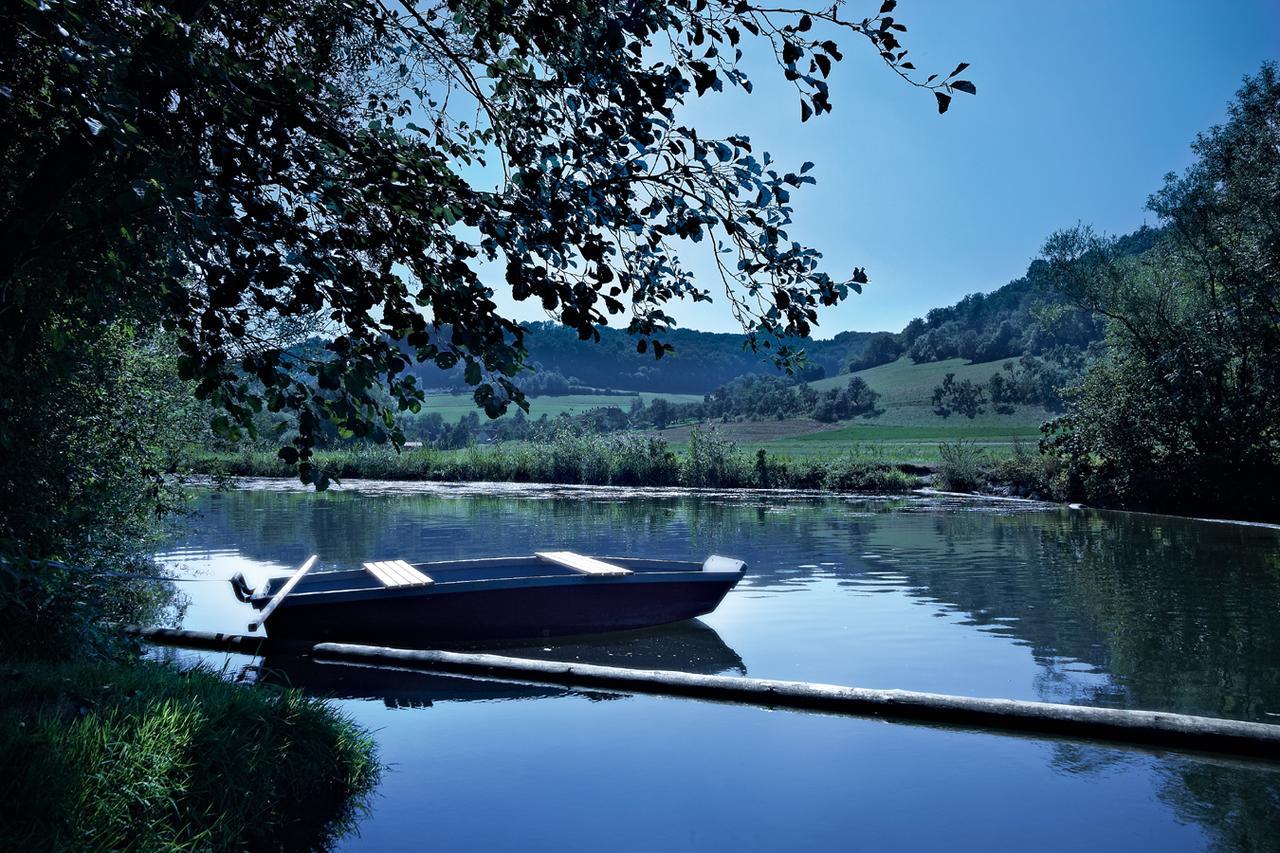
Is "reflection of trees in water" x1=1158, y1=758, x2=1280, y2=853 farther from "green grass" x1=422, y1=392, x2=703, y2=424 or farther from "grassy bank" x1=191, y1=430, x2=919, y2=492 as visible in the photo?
"green grass" x1=422, y1=392, x2=703, y2=424

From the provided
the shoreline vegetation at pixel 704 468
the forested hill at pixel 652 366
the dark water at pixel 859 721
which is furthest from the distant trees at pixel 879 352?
the dark water at pixel 859 721

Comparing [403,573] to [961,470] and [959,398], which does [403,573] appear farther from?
[959,398]

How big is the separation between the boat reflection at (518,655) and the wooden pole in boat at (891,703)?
0.21 m

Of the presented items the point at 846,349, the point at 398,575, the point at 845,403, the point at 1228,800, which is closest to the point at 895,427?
the point at 845,403

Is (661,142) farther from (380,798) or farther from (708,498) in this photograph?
(708,498)

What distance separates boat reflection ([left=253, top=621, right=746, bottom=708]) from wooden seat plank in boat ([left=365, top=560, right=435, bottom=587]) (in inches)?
40.5

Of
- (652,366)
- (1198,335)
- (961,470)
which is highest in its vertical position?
(652,366)

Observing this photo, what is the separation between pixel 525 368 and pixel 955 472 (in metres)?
37.2

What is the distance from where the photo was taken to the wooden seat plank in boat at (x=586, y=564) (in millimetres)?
11008

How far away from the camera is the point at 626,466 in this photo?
4428 centimetres

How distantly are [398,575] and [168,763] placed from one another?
21.2ft

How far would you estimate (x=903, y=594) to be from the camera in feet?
48.1

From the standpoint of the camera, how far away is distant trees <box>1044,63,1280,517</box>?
1033 inches

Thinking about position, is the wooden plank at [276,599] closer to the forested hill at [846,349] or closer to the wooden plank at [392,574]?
the wooden plank at [392,574]
